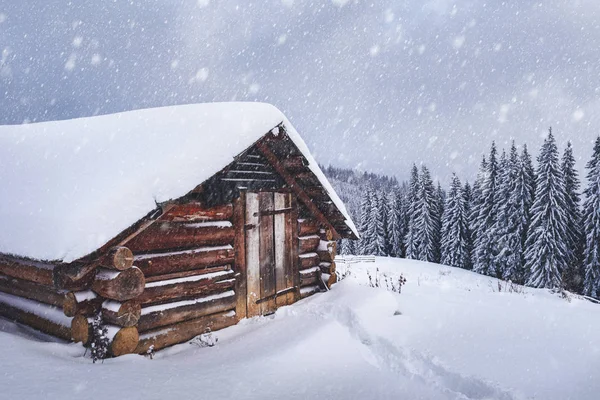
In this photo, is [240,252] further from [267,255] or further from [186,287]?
[186,287]

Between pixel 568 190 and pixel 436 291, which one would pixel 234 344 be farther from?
pixel 568 190

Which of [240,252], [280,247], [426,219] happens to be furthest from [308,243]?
[426,219]

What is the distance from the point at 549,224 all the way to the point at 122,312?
3656 cm

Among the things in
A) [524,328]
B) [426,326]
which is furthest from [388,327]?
[524,328]

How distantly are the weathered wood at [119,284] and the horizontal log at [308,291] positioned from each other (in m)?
4.57

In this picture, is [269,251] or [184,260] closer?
[184,260]

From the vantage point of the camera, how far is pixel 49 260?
5172mm

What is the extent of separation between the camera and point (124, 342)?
5758 millimetres

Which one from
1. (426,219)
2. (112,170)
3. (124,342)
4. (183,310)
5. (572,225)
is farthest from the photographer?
(426,219)

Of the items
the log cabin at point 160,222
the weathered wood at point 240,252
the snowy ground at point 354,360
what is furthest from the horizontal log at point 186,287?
the snowy ground at point 354,360

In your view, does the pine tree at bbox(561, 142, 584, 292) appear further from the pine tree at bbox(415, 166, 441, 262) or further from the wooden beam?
the wooden beam

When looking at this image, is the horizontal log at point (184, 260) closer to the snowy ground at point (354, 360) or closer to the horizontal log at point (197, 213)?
the horizontal log at point (197, 213)

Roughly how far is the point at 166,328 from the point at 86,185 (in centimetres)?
275

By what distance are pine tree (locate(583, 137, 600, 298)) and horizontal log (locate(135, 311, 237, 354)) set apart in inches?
1377
